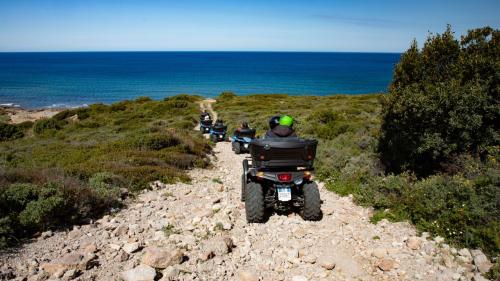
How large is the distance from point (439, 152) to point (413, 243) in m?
4.72

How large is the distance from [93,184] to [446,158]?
9.67 m

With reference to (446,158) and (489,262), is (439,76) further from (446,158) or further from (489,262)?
(489,262)

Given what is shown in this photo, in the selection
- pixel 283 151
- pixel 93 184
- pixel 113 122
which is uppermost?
pixel 283 151

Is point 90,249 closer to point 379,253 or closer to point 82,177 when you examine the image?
point 82,177

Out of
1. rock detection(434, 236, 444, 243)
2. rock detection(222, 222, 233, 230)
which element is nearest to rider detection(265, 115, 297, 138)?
rock detection(222, 222, 233, 230)

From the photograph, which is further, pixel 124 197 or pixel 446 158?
pixel 446 158

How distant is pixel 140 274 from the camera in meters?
4.55

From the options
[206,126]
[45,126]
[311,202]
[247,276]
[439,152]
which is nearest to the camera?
[247,276]

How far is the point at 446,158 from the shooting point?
9.49 meters

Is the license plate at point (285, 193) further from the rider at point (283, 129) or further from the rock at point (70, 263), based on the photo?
the rock at point (70, 263)

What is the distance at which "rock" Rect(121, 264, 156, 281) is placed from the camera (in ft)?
14.7

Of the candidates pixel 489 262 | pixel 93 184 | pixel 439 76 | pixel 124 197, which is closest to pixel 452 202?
pixel 489 262

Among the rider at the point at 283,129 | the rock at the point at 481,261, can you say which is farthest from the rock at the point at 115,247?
the rock at the point at 481,261

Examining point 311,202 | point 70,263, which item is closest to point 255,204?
point 311,202
